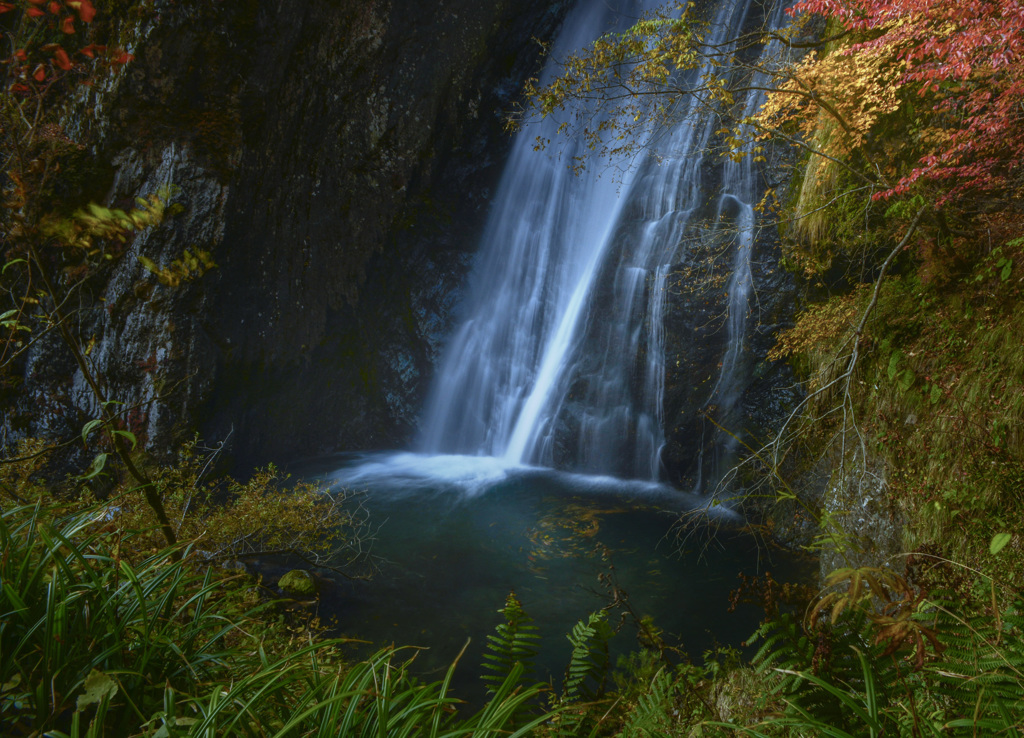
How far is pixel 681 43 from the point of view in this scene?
4.38m

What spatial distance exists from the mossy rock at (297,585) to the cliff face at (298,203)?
4088 mm

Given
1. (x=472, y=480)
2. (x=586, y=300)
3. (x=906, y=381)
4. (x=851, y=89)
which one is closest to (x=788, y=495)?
(x=906, y=381)

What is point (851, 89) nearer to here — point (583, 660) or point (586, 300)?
point (583, 660)

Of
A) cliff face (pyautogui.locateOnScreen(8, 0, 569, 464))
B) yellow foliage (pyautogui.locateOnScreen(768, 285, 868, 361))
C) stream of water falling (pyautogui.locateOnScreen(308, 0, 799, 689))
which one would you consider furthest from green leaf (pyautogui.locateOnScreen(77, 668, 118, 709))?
cliff face (pyautogui.locateOnScreen(8, 0, 569, 464))

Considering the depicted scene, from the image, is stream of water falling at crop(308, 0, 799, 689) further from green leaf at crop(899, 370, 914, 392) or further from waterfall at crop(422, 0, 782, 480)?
green leaf at crop(899, 370, 914, 392)

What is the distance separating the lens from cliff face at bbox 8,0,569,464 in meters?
7.92

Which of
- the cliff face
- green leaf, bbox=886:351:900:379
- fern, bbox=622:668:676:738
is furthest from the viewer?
the cliff face

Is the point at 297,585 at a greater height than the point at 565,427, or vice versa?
the point at 565,427

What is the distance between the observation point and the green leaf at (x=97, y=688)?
3.76 ft

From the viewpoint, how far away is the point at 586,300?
37.7 feet

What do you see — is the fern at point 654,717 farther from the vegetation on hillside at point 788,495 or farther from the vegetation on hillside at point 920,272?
the vegetation on hillside at point 920,272

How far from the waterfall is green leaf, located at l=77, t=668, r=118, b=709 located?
330 inches

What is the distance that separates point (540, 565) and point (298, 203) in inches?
334

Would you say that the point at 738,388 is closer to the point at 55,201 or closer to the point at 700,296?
the point at 700,296
